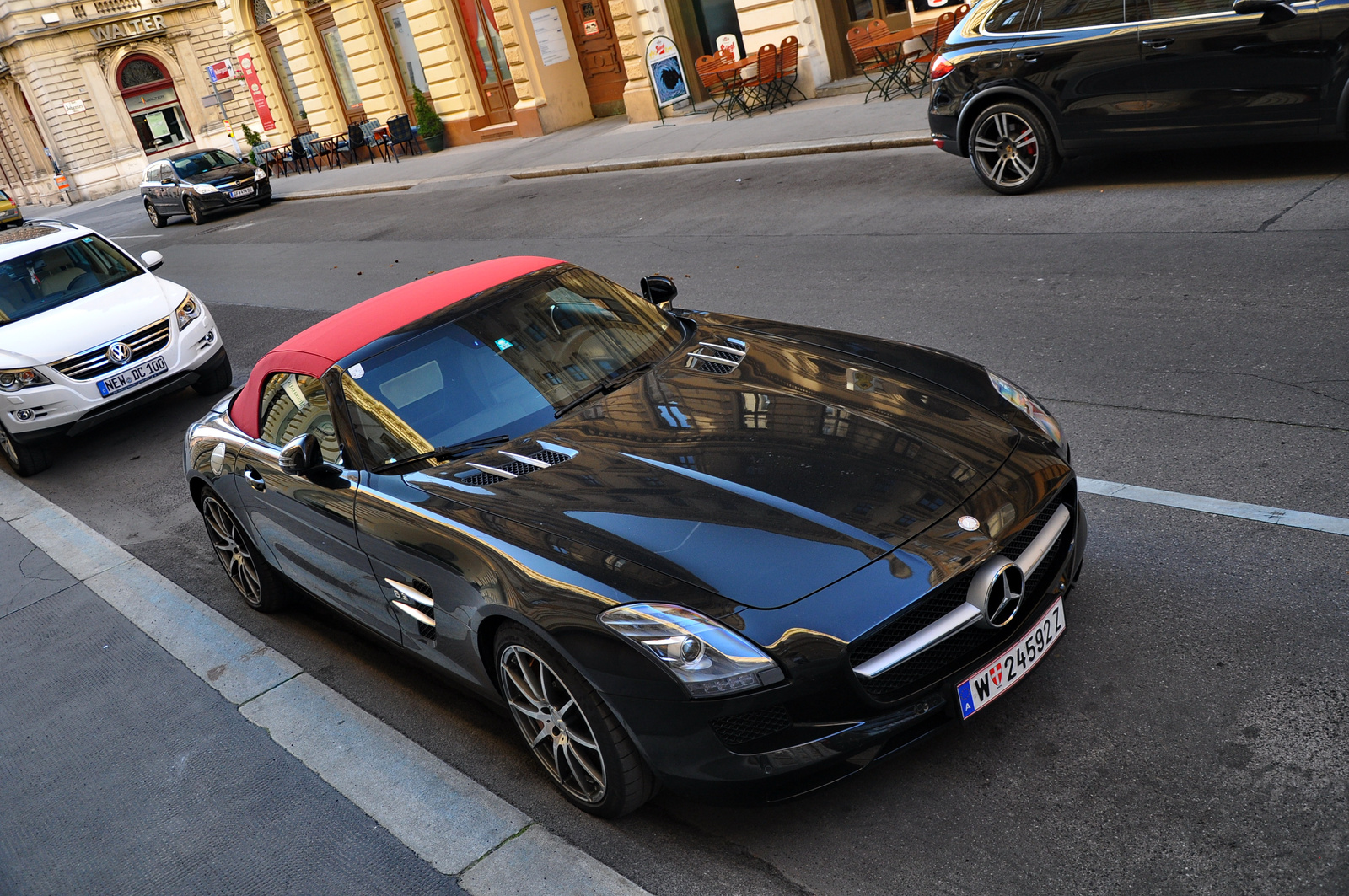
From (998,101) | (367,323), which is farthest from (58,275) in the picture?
(998,101)

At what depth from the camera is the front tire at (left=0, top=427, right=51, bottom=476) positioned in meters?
9.05

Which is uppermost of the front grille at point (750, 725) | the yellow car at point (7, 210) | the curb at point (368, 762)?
the yellow car at point (7, 210)

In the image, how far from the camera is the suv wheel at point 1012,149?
9.49 m

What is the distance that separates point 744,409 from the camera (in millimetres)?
3893

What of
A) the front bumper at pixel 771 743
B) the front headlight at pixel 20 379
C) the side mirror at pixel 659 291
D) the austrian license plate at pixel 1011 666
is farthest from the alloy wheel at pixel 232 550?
the front headlight at pixel 20 379

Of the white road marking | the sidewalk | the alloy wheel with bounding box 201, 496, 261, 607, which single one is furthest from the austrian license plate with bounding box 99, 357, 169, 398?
the sidewalk

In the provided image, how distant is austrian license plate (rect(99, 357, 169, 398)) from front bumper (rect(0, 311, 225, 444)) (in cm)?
4

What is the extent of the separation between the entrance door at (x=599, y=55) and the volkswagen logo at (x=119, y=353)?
15.9 meters

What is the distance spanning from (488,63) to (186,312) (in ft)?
58.8

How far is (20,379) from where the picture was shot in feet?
28.6

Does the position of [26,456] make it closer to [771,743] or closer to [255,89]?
[771,743]

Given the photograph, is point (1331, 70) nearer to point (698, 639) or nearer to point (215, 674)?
point (698, 639)

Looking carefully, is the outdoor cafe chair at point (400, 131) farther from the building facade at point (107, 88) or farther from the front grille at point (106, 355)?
the building facade at point (107, 88)

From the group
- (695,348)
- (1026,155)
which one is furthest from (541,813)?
(1026,155)
